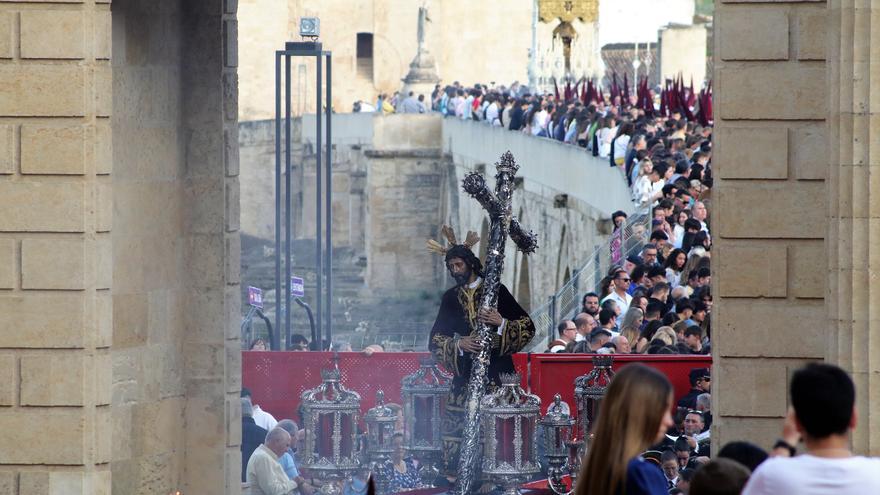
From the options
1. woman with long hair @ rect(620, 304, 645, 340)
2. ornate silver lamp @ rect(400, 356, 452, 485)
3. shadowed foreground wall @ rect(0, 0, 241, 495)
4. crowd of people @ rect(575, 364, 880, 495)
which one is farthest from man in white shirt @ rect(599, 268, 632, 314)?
crowd of people @ rect(575, 364, 880, 495)

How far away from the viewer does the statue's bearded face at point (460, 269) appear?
37.4 ft

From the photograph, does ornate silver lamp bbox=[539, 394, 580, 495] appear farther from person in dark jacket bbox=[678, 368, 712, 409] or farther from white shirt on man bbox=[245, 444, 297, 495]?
person in dark jacket bbox=[678, 368, 712, 409]

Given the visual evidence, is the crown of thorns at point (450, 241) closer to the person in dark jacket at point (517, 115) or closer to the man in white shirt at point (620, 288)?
the man in white shirt at point (620, 288)

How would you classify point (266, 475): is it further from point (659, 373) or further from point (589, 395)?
point (659, 373)

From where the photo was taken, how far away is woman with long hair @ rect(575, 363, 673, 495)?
244 inches

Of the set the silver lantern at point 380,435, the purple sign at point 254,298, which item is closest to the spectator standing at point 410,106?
the purple sign at point 254,298

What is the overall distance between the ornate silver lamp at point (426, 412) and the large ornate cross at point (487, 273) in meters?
0.44

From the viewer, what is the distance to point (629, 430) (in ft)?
20.4

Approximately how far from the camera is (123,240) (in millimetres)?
11367

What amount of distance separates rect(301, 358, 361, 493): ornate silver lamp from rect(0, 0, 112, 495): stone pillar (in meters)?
1.55

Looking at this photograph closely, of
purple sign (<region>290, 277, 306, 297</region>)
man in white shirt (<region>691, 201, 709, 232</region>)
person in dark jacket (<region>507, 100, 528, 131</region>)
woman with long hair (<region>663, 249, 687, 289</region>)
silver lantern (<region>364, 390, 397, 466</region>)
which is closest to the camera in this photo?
silver lantern (<region>364, 390, 397, 466</region>)

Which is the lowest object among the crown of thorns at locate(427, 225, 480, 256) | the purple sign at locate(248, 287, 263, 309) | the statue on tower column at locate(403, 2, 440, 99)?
the purple sign at locate(248, 287, 263, 309)

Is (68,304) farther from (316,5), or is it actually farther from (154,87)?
(316,5)

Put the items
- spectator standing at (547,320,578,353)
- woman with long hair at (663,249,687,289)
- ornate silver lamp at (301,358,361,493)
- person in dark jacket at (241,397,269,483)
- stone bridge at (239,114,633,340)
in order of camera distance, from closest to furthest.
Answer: ornate silver lamp at (301,358,361,493) < person in dark jacket at (241,397,269,483) < spectator standing at (547,320,578,353) < woman with long hair at (663,249,687,289) < stone bridge at (239,114,633,340)
